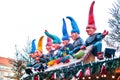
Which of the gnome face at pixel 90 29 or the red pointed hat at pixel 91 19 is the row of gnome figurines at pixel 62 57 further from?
the red pointed hat at pixel 91 19

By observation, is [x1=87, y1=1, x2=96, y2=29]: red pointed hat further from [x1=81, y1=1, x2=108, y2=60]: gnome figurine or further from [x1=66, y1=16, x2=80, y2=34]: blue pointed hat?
[x1=66, y1=16, x2=80, y2=34]: blue pointed hat

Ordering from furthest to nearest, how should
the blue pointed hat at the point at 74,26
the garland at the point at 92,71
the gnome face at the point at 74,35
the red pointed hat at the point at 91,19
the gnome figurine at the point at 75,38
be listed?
1. the blue pointed hat at the point at 74,26
2. the gnome face at the point at 74,35
3. the gnome figurine at the point at 75,38
4. the red pointed hat at the point at 91,19
5. the garland at the point at 92,71

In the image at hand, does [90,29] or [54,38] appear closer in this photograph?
[90,29]

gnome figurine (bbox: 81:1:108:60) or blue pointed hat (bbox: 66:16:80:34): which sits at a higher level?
blue pointed hat (bbox: 66:16:80:34)

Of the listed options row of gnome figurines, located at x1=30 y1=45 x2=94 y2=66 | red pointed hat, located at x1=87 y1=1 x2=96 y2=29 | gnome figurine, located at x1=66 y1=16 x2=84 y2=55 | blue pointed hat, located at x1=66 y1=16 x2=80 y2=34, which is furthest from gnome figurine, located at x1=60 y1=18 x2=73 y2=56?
red pointed hat, located at x1=87 y1=1 x2=96 y2=29

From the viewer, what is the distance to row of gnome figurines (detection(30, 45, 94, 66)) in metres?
17.0

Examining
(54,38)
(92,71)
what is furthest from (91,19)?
(54,38)

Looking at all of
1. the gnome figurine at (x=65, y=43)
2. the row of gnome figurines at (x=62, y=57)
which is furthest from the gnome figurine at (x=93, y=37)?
the gnome figurine at (x=65, y=43)

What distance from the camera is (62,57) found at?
62.6 ft

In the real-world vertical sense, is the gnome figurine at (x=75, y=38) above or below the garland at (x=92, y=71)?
above

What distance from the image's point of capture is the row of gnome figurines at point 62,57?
55.9 ft

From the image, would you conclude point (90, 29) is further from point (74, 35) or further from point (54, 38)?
point (54, 38)

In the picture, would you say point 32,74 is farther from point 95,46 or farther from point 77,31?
point 95,46

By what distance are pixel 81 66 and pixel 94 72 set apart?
1.10 meters
